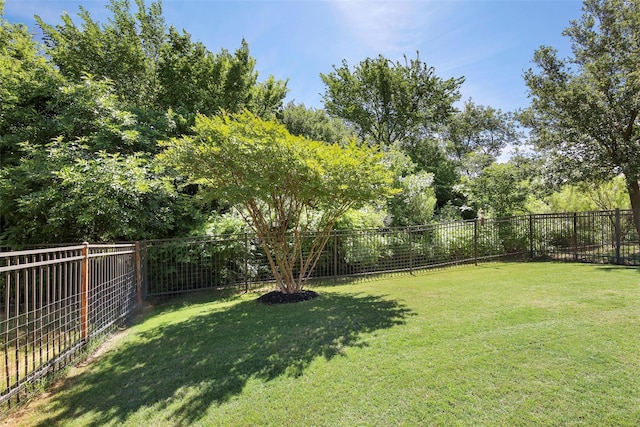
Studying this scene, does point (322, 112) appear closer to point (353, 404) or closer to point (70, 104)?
point (70, 104)

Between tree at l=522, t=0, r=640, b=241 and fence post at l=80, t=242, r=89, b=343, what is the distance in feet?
46.2

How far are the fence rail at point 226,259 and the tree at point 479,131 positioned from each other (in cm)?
2182

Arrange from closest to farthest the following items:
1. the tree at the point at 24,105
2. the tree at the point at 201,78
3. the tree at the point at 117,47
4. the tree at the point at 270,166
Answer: the tree at the point at 270,166 → the tree at the point at 24,105 → the tree at the point at 117,47 → the tree at the point at 201,78

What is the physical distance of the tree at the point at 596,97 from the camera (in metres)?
11.1

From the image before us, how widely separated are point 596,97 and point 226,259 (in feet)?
42.4

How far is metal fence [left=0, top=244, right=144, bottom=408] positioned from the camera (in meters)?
3.09

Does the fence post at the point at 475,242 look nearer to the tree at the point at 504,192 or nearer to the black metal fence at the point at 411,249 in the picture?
the black metal fence at the point at 411,249

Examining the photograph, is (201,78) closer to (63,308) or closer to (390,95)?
(63,308)

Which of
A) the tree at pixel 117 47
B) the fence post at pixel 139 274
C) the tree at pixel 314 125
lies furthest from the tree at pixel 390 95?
the fence post at pixel 139 274

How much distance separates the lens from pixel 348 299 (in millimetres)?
6309

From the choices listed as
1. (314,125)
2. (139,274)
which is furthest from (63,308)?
(314,125)

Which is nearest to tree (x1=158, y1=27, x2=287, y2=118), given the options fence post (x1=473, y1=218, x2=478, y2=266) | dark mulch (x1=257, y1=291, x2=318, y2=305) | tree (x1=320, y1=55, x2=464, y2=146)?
dark mulch (x1=257, y1=291, x2=318, y2=305)

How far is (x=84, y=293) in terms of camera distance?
4.27 meters

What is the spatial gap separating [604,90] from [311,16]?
1031cm
